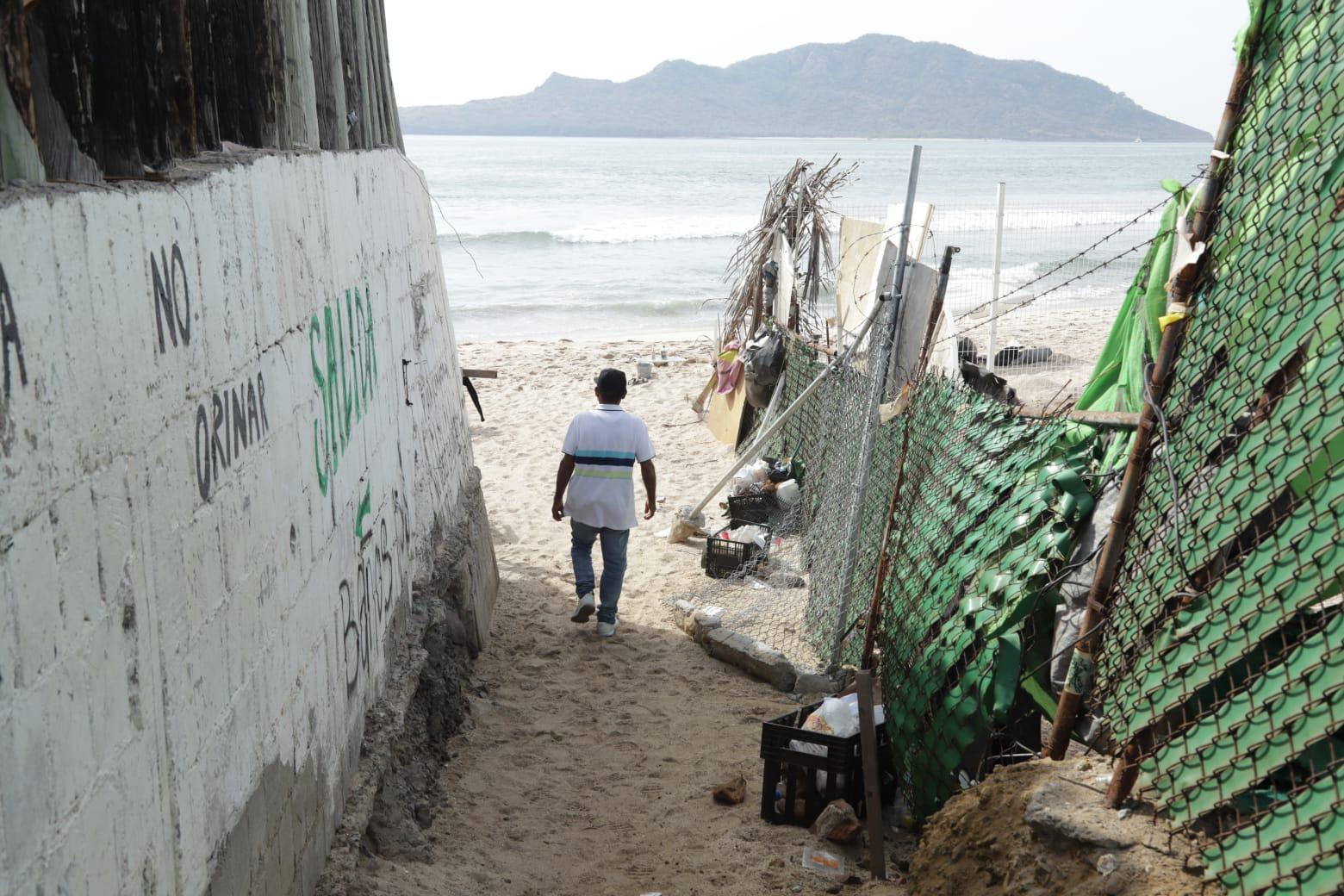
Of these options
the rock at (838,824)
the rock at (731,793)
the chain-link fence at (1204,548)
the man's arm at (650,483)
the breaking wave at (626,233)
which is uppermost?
the chain-link fence at (1204,548)

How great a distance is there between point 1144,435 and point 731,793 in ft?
8.14

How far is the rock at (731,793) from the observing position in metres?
5.04

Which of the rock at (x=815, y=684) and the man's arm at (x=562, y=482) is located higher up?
the man's arm at (x=562, y=482)

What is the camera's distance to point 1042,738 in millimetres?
4645

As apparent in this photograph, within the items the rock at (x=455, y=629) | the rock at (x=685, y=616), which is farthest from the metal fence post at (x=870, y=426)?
the rock at (x=455, y=629)

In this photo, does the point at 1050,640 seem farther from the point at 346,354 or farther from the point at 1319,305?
the point at 346,354

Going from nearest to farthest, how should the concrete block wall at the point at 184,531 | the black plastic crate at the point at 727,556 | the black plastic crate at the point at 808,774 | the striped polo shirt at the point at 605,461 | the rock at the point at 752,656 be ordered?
the concrete block wall at the point at 184,531 → the black plastic crate at the point at 808,774 → the rock at the point at 752,656 → the striped polo shirt at the point at 605,461 → the black plastic crate at the point at 727,556

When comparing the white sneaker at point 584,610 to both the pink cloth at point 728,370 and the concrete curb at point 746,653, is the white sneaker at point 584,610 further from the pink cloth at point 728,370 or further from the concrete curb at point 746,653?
the pink cloth at point 728,370

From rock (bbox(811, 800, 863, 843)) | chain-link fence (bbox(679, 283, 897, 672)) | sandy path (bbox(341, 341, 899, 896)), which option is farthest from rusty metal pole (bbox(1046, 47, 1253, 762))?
chain-link fence (bbox(679, 283, 897, 672))

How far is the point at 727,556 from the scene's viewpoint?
8.38 meters

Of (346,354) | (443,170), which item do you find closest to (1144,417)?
(346,354)

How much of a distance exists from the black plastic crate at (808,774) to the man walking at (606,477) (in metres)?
2.53

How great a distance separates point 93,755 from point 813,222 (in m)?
11.3

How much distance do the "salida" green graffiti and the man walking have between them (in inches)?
87.4
